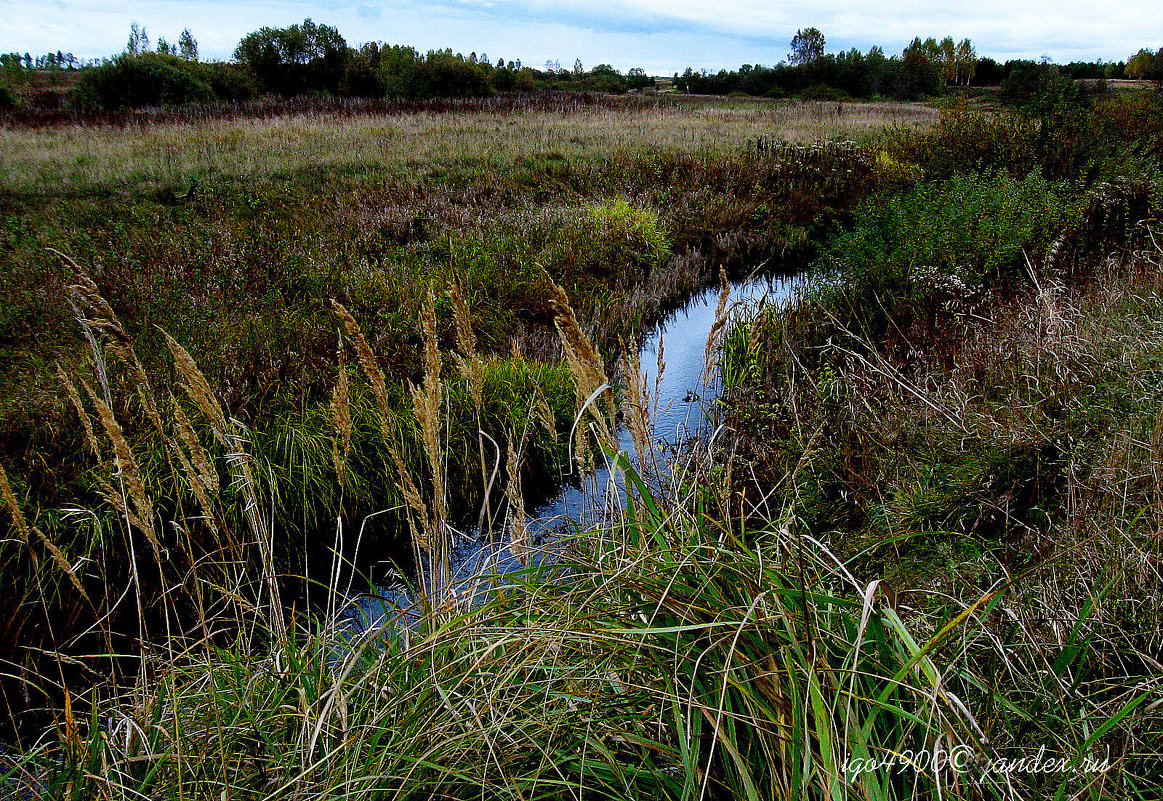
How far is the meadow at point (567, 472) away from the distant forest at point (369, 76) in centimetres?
533

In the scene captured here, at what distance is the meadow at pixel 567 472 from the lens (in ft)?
4.70

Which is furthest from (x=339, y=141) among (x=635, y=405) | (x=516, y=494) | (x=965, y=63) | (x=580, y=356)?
(x=965, y=63)

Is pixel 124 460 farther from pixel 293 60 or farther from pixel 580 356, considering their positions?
pixel 293 60

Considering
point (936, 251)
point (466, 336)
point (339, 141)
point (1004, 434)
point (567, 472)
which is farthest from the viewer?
point (339, 141)

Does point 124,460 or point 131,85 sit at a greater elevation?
point 131,85

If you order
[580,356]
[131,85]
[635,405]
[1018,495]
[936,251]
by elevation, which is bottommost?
[1018,495]

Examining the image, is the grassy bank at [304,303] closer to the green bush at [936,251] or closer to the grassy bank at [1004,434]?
the grassy bank at [1004,434]

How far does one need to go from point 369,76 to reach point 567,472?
32.1 meters

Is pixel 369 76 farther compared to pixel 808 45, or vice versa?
pixel 808 45

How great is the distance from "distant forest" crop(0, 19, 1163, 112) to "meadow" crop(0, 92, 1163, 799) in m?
5.33

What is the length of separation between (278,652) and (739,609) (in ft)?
4.74

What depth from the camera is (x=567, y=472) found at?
500 cm

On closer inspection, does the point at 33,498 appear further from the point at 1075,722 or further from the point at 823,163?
the point at 823,163

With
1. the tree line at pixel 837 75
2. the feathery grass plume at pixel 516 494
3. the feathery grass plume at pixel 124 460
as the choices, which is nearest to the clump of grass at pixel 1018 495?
the feathery grass plume at pixel 516 494
